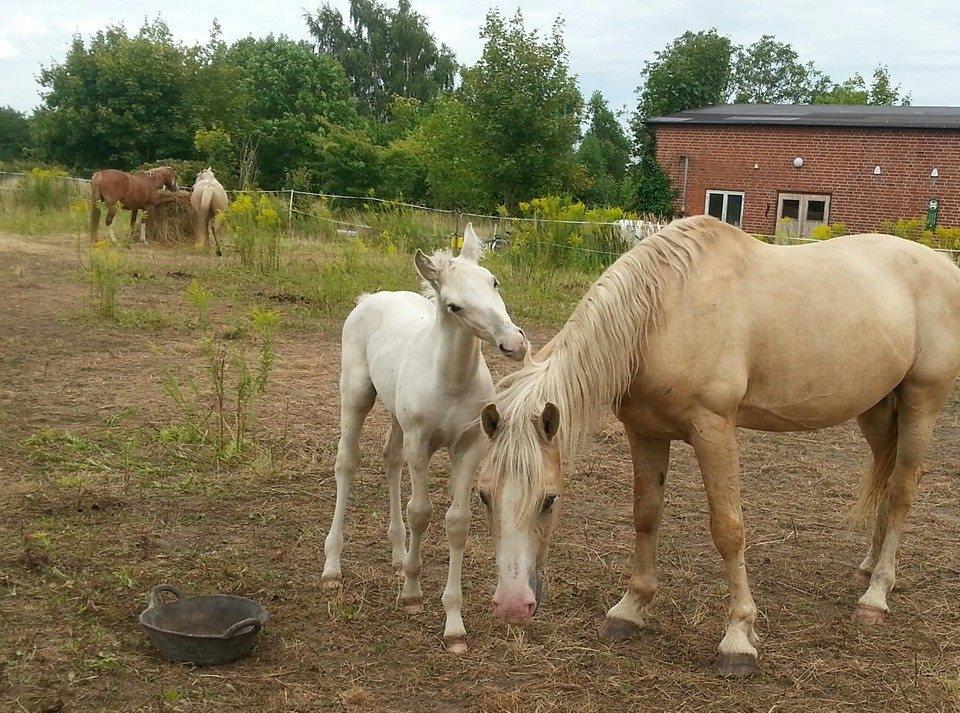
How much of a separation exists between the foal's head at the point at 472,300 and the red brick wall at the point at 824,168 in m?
18.7

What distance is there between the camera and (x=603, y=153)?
149 feet

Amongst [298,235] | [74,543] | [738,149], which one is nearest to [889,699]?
[74,543]

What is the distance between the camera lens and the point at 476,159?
2295 centimetres

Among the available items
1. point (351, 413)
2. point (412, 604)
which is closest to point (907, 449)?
point (412, 604)

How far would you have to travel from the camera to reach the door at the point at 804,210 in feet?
66.1

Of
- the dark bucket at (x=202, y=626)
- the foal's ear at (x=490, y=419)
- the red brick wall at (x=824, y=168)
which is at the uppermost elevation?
the red brick wall at (x=824, y=168)

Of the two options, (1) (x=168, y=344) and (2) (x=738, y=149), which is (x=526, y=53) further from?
(1) (x=168, y=344)

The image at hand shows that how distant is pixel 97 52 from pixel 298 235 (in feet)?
61.5

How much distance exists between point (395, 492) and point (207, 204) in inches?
462

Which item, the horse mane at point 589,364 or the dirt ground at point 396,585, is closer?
the horse mane at point 589,364

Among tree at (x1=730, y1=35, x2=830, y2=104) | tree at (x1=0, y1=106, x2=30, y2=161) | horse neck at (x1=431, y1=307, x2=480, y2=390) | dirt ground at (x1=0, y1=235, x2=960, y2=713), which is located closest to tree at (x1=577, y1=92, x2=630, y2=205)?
tree at (x1=730, y1=35, x2=830, y2=104)

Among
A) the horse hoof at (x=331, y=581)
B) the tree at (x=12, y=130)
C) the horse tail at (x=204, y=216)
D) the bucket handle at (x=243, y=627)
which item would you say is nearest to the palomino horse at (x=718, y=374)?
the bucket handle at (x=243, y=627)

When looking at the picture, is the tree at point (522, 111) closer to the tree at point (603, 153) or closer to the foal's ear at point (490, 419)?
the tree at point (603, 153)

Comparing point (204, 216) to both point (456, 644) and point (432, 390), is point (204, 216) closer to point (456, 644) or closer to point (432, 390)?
point (432, 390)
